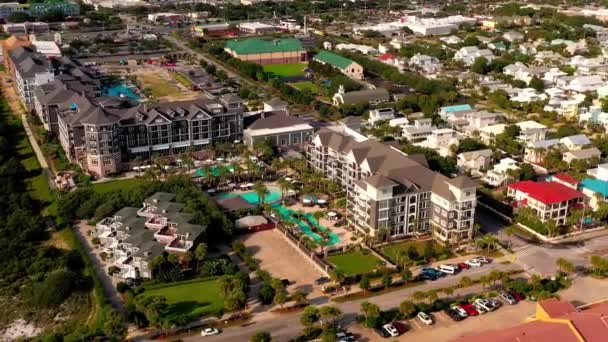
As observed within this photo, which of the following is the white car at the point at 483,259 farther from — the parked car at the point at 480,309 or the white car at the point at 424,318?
the white car at the point at 424,318

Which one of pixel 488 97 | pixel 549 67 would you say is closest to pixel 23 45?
pixel 488 97

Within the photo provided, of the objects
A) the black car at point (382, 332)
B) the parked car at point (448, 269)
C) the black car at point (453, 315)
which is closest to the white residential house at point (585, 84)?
the parked car at point (448, 269)

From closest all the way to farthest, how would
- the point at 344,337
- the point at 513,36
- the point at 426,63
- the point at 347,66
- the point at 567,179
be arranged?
the point at 344,337 → the point at 567,179 → the point at 347,66 → the point at 426,63 → the point at 513,36

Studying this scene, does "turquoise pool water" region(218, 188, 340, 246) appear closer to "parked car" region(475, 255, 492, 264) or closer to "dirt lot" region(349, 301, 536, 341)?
"parked car" region(475, 255, 492, 264)

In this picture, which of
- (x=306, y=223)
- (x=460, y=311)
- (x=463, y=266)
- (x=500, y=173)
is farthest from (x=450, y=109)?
(x=460, y=311)

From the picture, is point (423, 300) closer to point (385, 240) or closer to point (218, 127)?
point (385, 240)

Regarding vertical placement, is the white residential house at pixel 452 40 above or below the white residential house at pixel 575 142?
above

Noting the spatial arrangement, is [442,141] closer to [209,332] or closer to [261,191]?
[261,191]
